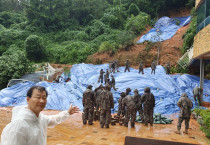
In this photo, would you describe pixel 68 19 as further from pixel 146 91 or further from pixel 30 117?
pixel 30 117

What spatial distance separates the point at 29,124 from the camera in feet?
5.73

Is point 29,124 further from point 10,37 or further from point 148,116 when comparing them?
point 10,37

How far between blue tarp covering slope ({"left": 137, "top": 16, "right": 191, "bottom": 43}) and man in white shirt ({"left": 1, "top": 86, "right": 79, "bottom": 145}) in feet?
88.3

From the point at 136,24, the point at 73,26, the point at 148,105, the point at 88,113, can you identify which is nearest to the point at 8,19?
the point at 73,26

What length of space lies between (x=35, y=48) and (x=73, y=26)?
12682 millimetres

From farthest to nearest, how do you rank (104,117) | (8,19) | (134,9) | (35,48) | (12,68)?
(8,19), (134,9), (35,48), (12,68), (104,117)

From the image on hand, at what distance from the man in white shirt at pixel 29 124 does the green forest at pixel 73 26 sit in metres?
24.5

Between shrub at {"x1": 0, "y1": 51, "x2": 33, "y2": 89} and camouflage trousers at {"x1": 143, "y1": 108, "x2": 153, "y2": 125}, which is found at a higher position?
shrub at {"x1": 0, "y1": 51, "x2": 33, "y2": 89}

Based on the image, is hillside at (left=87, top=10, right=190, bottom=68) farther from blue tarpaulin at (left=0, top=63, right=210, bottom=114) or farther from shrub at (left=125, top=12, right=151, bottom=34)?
blue tarpaulin at (left=0, top=63, right=210, bottom=114)

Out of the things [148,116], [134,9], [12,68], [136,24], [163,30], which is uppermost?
[134,9]

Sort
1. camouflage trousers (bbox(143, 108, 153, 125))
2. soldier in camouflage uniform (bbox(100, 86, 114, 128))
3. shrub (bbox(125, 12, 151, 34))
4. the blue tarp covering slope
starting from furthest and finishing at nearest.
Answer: shrub (bbox(125, 12, 151, 34)) < the blue tarp covering slope < camouflage trousers (bbox(143, 108, 153, 125)) < soldier in camouflage uniform (bbox(100, 86, 114, 128))

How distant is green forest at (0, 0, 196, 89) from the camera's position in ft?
89.5

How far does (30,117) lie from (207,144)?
18.6 feet

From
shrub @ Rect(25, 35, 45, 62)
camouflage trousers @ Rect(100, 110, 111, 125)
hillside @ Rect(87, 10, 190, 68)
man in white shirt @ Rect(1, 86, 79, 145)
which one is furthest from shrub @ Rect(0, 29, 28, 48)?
man in white shirt @ Rect(1, 86, 79, 145)
